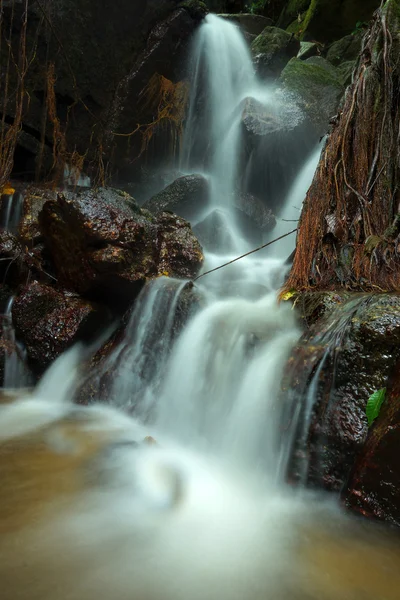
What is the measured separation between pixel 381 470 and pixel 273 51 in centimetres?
1084

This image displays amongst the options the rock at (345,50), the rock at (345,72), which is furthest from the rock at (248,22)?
the rock at (345,72)

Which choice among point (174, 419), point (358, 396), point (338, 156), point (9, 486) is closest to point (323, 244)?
point (338, 156)

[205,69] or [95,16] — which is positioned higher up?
[205,69]

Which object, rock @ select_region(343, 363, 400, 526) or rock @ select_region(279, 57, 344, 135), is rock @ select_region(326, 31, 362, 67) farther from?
rock @ select_region(343, 363, 400, 526)

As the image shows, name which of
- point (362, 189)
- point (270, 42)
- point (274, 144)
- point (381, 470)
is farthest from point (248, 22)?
point (381, 470)

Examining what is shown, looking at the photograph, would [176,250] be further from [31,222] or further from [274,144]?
[274,144]

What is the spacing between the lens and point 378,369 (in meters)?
1.88

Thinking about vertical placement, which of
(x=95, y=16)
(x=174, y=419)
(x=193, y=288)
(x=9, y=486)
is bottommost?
(x=9, y=486)

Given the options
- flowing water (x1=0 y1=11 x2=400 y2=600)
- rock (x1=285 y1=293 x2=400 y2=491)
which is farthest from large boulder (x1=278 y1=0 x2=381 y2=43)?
rock (x1=285 y1=293 x2=400 y2=491)

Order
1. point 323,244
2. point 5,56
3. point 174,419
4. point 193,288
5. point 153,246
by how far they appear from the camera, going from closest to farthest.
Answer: point 174,419
point 323,244
point 193,288
point 153,246
point 5,56

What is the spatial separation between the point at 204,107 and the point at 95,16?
2948 mm

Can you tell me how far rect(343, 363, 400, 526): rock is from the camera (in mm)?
1717

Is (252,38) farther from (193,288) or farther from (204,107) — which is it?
(193,288)

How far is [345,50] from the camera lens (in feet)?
35.5
